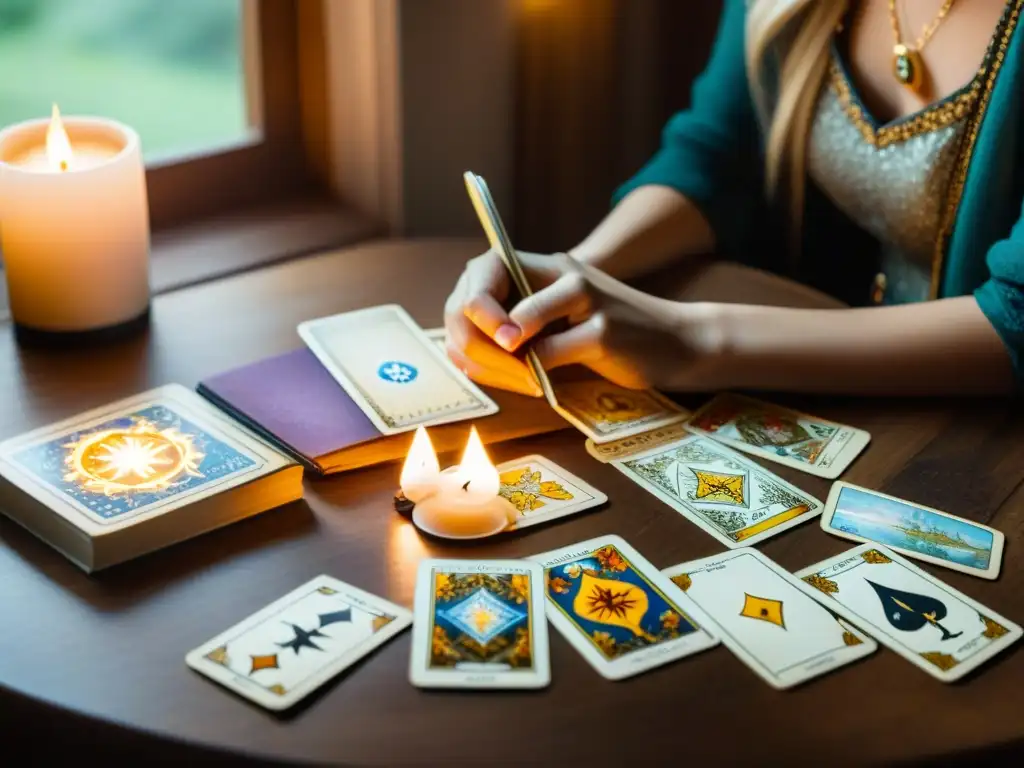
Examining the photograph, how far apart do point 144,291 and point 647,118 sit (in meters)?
1.14

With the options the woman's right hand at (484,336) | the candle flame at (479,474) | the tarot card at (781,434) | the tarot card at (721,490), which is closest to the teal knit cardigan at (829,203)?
the tarot card at (781,434)

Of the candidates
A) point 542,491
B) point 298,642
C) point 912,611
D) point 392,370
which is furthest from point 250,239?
point 912,611

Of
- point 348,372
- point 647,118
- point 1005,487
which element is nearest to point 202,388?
point 348,372

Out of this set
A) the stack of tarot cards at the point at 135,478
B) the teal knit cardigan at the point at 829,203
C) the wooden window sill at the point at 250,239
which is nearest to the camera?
the stack of tarot cards at the point at 135,478

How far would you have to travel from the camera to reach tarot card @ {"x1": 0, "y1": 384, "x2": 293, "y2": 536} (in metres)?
0.89

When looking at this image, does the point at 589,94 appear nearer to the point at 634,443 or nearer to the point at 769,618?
the point at 634,443

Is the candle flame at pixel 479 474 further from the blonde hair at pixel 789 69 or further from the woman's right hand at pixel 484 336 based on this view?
the blonde hair at pixel 789 69

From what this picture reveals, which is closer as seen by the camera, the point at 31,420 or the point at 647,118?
the point at 31,420

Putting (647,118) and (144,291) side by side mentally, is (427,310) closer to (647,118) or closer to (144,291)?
(144,291)

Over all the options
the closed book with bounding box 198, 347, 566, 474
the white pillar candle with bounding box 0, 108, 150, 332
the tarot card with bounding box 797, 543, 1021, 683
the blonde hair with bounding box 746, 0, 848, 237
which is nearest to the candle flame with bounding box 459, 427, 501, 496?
the closed book with bounding box 198, 347, 566, 474

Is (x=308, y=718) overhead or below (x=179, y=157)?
below

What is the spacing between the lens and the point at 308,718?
73cm

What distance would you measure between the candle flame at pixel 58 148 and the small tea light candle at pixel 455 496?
0.49m

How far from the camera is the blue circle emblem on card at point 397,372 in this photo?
1.11 metres
